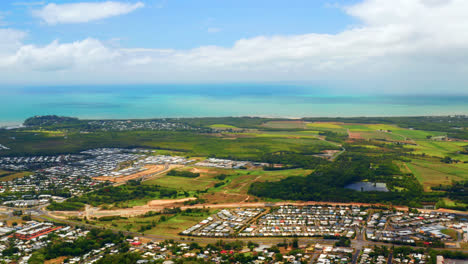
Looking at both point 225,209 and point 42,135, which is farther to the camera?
point 42,135

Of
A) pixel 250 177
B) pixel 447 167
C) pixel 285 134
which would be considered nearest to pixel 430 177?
pixel 447 167

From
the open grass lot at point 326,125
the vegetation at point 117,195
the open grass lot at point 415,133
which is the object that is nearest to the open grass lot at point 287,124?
the open grass lot at point 326,125

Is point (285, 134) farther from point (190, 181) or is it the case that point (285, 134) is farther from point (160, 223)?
point (160, 223)

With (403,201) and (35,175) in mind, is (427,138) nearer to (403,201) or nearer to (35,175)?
(403,201)

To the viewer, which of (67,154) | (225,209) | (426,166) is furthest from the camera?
(67,154)

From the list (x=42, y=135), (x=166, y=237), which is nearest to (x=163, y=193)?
(x=166, y=237)
